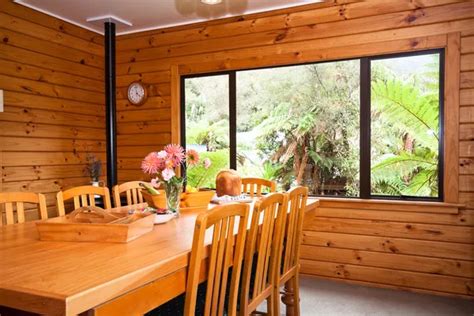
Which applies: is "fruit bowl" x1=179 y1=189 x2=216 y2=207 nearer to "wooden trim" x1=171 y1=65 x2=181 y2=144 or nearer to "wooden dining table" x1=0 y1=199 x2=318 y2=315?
"wooden dining table" x1=0 y1=199 x2=318 y2=315

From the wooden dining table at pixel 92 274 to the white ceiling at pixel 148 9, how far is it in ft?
8.71

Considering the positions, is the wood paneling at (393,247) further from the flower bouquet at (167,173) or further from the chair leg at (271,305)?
the flower bouquet at (167,173)

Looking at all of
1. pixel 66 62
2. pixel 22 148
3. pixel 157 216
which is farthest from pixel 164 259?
pixel 66 62

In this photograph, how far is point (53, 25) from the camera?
3.93m

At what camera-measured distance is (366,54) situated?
340 centimetres

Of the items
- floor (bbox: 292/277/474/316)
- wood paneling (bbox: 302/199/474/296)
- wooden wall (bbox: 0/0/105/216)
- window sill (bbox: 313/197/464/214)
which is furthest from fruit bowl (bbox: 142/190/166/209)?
wooden wall (bbox: 0/0/105/216)

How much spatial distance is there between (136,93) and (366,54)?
7.97 feet

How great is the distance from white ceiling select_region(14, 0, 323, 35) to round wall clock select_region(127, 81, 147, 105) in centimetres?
62

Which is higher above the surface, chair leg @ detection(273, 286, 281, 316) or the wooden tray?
the wooden tray

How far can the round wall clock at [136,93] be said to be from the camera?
4.39 metres

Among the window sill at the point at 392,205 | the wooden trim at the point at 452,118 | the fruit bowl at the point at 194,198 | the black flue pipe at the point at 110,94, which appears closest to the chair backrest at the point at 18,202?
the fruit bowl at the point at 194,198

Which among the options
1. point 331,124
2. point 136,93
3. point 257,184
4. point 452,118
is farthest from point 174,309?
point 136,93

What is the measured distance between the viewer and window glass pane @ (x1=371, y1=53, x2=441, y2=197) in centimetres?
324

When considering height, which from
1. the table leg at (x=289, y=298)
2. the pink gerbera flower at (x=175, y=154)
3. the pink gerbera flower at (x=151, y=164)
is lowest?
the table leg at (x=289, y=298)
